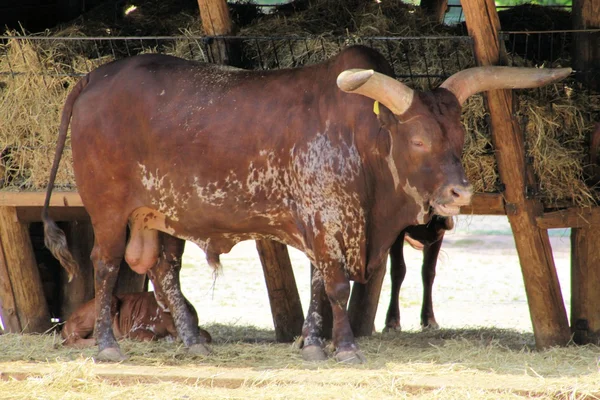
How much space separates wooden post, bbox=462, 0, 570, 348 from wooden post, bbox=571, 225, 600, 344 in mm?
248

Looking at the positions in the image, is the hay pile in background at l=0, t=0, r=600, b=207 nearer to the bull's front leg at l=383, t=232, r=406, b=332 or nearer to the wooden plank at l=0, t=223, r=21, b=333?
the wooden plank at l=0, t=223, r=21, b=333

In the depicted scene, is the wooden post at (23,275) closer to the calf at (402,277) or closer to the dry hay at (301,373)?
the dry hay at (301,373)

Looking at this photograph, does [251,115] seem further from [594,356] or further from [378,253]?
[594,356]

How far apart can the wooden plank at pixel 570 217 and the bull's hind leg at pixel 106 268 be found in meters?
3.08

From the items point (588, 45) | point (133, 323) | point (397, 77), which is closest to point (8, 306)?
point (133, 323)

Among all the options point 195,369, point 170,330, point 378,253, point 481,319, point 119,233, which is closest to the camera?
point 195,369

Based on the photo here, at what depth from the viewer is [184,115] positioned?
25.0 ft

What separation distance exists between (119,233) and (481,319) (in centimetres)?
566

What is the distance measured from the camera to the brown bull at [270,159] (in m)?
6.98

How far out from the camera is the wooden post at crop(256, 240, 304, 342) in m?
9.05

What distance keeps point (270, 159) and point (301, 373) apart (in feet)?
5.27

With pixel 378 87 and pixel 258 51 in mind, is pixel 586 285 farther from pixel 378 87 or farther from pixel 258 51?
pixel 258 51

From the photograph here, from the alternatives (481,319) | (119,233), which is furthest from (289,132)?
(481,319)

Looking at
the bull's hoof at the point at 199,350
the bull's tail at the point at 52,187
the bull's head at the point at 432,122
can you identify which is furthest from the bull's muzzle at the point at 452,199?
the bull's tail at the point at 52,187
